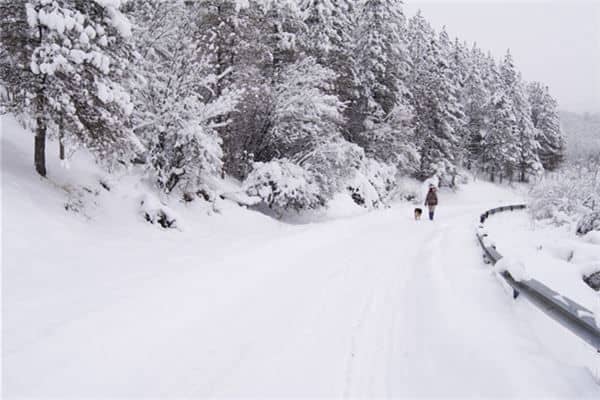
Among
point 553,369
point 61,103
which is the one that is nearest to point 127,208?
point 61,103

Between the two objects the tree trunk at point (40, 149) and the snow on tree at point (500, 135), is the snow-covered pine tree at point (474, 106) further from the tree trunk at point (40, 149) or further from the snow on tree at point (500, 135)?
the tree trunk at point (40, 149)

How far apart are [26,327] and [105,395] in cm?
159

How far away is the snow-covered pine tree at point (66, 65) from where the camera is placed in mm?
7562

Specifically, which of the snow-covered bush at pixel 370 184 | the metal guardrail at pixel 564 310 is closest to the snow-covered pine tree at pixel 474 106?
the snow-covered bush at pixel 370 184

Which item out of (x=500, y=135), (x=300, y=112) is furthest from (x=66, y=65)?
(x=500, y=135)

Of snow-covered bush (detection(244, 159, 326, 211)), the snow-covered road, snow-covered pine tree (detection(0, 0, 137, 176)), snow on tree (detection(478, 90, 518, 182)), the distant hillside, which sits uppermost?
the distant hillside

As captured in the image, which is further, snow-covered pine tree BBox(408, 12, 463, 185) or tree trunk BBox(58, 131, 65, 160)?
snow-covered pine tree BBox(408, 12, 463, 185)

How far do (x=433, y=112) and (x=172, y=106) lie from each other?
29740 millimetres

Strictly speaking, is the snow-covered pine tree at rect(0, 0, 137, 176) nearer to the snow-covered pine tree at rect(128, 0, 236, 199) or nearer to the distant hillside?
the snow-covered pine tree at rect(128, 0, 236, 199)

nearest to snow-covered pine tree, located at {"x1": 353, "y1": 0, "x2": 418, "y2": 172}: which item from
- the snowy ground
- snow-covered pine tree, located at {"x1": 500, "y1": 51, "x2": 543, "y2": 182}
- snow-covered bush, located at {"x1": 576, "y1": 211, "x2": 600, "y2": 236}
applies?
snow-covered bush, located at {"x1": 576, "y1": 211, "x2": 600, "y2": 236}

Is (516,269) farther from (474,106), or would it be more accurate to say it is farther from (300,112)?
(474,106)

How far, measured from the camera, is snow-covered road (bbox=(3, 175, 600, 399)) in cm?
339

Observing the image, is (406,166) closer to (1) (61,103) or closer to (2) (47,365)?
(1) (61,103)

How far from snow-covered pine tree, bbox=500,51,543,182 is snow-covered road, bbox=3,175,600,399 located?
5062cm
